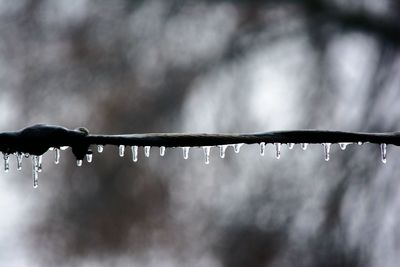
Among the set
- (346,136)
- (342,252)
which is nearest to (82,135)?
(346,136)

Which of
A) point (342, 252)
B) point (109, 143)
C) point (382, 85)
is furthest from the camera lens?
point (382, 85)

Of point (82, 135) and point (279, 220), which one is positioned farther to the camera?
point (279, 220)

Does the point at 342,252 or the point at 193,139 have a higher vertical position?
the point at 193,139

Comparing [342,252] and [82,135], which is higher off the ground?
[82,135]

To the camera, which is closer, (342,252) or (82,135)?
(82,135)

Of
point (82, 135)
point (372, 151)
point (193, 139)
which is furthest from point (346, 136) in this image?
point (372, 151)

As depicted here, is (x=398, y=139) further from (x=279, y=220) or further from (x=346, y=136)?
(x=279, y=220)

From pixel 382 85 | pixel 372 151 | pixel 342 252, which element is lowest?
pixel 342 252

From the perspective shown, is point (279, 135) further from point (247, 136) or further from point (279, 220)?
point (279, 220)

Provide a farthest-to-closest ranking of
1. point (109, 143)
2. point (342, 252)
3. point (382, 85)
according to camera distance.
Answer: point (382, 85), point (342, 252), point (109, 143)
